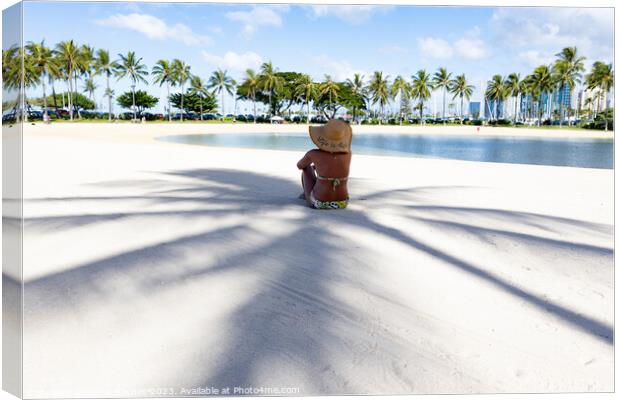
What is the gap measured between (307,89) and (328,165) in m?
73.6

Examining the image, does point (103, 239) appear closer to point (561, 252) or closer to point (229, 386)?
point (229, 386)

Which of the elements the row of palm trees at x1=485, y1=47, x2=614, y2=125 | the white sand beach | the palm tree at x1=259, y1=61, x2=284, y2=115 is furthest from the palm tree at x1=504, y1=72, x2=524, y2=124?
the white sand beach

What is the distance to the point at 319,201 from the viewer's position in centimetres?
620

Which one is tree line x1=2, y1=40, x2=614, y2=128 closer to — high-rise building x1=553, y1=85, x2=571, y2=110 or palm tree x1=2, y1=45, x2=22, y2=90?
high-rise building x1=553, y1=85, x2=571, y2=110

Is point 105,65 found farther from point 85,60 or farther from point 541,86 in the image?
point 541,86

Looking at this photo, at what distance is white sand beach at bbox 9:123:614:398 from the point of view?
7.91 feet

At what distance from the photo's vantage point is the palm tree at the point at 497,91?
255ft

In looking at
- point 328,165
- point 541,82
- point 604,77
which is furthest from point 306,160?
point 541,82

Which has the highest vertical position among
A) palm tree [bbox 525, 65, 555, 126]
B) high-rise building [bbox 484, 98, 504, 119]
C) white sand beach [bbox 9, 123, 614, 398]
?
palm tree [bbox 525, 65, 555, 126]

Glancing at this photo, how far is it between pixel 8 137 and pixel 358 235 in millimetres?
3470

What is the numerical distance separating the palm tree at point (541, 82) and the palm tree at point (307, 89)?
119ft

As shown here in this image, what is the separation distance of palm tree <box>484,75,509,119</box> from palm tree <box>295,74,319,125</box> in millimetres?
32549

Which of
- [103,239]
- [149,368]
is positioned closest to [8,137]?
[149,368]

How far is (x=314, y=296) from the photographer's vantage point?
3.34 metres
